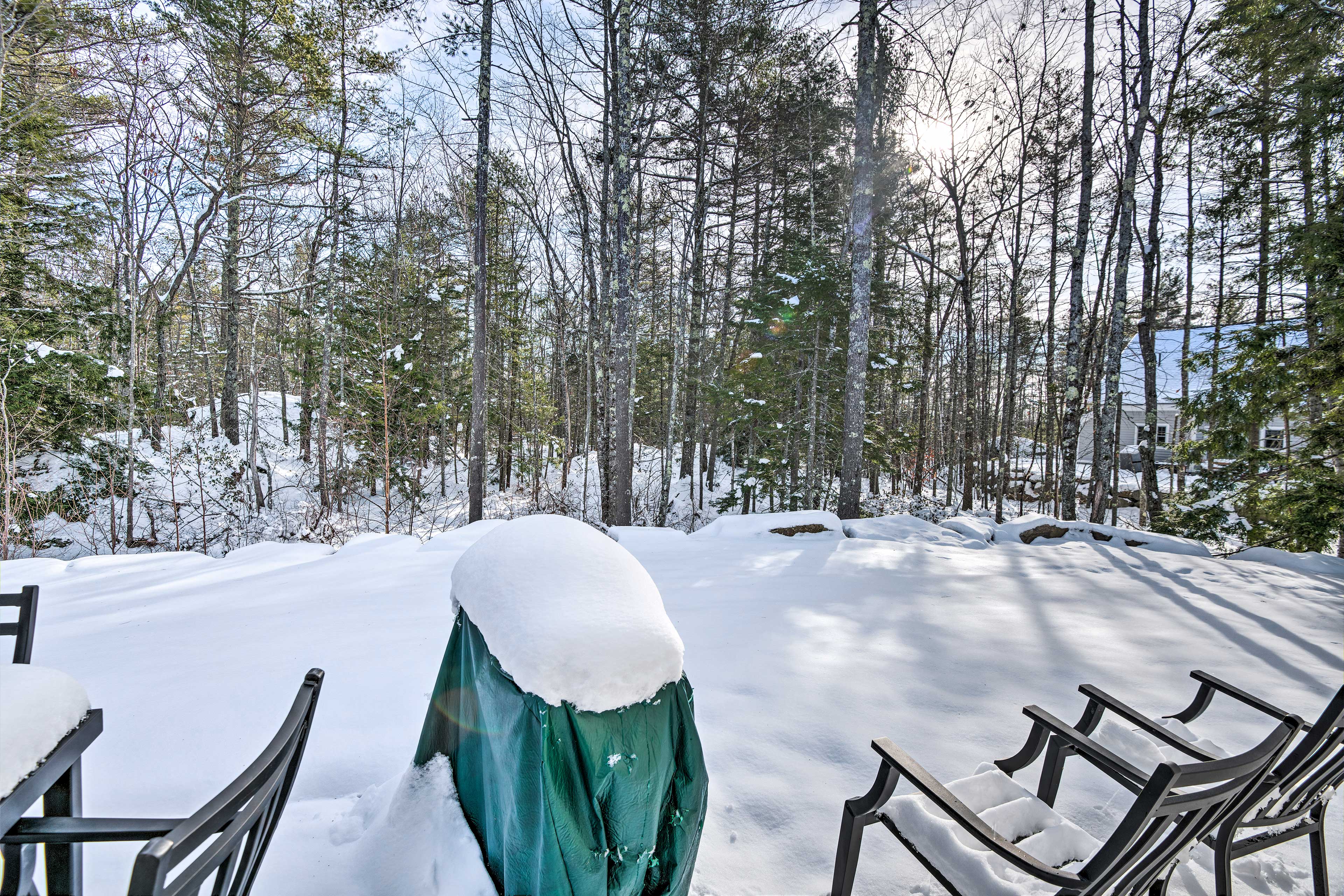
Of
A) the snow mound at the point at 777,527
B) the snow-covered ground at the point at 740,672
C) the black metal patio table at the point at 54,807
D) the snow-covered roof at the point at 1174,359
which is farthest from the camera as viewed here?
the snow mound at the point at 777,527

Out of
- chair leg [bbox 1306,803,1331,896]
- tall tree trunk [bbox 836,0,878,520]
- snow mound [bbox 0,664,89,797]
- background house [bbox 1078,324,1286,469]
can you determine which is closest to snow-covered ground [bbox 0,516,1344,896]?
chair leg [bbox 1306,803,1331,896]

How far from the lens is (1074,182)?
519 inches

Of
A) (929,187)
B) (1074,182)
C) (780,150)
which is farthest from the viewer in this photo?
(929,187)

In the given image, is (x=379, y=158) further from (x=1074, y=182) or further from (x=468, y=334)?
(x=1074, y=182)

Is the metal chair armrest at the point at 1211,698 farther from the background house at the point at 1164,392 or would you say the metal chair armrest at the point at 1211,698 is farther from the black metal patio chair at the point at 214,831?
the background house at the point at 1164,392

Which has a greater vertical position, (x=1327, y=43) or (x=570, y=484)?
(x=1327, y=43)

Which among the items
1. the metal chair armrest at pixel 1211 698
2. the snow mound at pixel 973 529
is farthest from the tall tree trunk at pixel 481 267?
the metal chair armrest at pixel 1211 698

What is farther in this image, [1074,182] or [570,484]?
[570,484]

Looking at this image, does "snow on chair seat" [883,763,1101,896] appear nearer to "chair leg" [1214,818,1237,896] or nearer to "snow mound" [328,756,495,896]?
"chair leg" [1214,818,1237,896]

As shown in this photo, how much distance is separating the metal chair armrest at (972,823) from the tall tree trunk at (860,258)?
7015 millimetres

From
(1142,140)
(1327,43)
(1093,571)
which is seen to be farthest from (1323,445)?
(1142,140)

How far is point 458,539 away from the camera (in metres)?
6.03

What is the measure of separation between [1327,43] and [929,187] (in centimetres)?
937

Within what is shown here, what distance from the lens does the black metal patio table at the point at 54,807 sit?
38.5 inches
